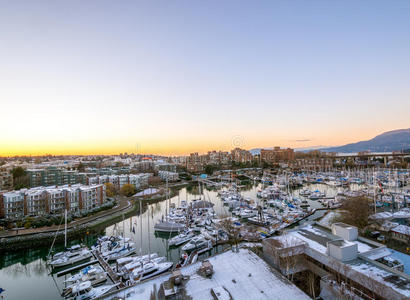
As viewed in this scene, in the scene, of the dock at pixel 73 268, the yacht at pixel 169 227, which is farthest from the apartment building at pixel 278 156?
the dock at pixel 73 268

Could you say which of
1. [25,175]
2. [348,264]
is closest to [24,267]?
[348,264]

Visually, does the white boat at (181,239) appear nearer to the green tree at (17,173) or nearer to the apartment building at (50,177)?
the apartment building at (50,177)

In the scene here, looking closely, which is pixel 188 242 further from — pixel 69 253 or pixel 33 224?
pixel 33 224

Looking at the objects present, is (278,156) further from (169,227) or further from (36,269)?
(36,269)

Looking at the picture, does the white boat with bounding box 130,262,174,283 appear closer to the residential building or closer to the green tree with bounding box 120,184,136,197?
the residential building

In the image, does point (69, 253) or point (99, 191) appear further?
point (99, 191)

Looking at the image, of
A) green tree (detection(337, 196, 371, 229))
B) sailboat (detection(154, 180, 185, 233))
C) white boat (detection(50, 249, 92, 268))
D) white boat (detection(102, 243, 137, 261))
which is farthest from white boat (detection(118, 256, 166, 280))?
green tree (detection(337, 196, 371, 229))

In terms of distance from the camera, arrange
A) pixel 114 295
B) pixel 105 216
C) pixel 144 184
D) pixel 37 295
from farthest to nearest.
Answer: pixel 144 184 < pixel 105 216 < pixel 37 295 < pixel 114 295

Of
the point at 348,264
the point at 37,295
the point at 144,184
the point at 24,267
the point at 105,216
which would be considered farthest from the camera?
the point at 144,184
